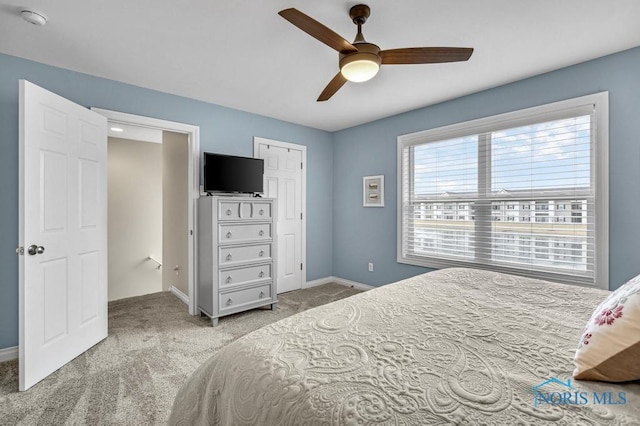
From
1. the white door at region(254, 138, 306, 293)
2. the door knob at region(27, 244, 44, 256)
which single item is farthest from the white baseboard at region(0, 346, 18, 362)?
the white door at region(254, 138, 306, 293)

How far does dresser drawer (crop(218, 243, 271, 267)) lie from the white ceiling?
1695 mm

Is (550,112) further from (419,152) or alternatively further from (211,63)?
(211,63)

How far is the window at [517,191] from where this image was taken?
2.54 metres

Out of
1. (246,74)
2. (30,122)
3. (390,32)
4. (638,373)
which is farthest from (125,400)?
(390,32)

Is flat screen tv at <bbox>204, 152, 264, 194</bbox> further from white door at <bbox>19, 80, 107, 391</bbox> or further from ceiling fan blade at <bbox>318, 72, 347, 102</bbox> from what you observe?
ceiling fan blade at <bbox>318, 72, 347, 102</bbox>

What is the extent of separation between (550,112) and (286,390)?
→ 3231 mm

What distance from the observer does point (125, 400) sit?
188 centimetres

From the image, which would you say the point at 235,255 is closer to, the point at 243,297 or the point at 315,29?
the point at 243,297

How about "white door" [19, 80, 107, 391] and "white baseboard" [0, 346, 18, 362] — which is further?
"white baseboard" [0, 346, 18, 362]

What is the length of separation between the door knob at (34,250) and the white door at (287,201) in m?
2.38

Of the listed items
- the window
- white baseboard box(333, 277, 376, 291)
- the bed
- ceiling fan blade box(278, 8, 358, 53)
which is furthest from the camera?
white baseboard box(333, 277, 376, 291)

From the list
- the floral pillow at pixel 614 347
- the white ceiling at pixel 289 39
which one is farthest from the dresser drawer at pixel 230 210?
the floral pillow at pixel 614 347

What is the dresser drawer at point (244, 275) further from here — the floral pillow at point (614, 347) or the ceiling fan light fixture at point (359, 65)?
the floral pillow at point (614, 347)

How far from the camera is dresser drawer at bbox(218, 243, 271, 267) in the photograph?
3123 millimetres
